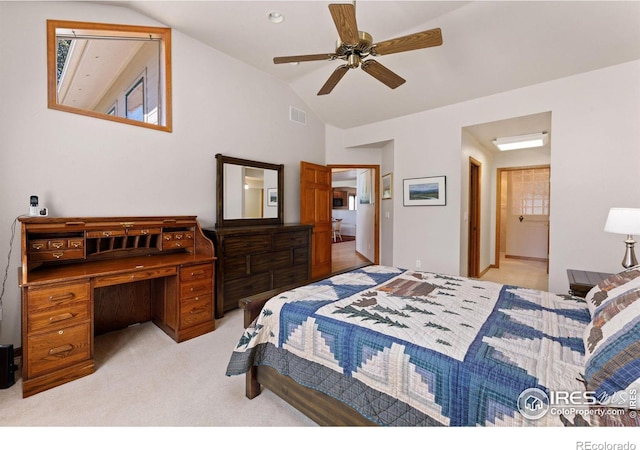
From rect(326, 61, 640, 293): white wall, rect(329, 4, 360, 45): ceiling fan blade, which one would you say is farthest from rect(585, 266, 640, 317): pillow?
rect(329, 4, 360, 45): ceiling fan blade

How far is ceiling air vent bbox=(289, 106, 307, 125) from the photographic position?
179 inches

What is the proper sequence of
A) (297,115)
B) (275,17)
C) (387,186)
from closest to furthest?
(275,17) → (297,115) → (387,186)

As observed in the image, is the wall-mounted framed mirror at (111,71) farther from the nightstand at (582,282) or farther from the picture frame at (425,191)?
the nightstand at (582,282)

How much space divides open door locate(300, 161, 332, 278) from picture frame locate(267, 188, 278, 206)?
45 centimetres

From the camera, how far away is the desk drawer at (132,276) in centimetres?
214

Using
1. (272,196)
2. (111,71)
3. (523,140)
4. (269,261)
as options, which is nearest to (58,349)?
(269,261)

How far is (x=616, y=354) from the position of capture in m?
0.96

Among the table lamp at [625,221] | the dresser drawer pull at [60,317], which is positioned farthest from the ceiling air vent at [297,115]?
the table lamp at [625,221]

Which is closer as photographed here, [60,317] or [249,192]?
[60,317]

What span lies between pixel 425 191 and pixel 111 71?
14.2 ft

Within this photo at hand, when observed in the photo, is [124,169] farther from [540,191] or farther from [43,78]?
[540,191]

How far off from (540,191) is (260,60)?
609cm

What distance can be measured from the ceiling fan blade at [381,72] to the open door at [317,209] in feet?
6.99
